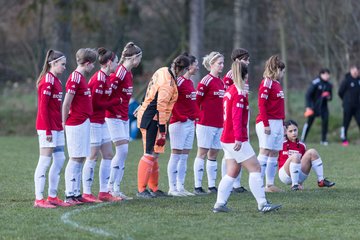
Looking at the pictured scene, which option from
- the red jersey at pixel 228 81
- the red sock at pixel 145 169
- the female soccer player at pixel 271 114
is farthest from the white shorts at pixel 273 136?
the red sock at pixel 145 169

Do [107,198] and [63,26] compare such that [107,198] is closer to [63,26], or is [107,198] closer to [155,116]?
[155,116]

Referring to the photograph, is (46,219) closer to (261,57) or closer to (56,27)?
(56,27)

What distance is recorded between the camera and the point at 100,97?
40.3 ft

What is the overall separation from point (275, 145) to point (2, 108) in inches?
763

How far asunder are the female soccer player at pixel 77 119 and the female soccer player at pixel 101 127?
430 millimetres

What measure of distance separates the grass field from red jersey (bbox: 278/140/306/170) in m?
0.57

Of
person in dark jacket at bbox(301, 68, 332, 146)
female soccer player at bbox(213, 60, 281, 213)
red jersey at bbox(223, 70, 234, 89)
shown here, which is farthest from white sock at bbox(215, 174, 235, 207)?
person in dark jacket at bbox(301, 68, 332, 146)

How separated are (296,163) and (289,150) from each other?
1.54ft

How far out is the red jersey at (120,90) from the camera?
12.5 m

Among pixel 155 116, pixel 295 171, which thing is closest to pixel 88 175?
pixel 155 116

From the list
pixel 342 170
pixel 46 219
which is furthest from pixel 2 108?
pixel 46 219

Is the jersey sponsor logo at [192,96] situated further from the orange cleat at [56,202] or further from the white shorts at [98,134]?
the orange cleat at [56,202]

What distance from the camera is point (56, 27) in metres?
30.8

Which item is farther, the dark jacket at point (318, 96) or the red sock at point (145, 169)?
the dark jacket at point (318, 96)
